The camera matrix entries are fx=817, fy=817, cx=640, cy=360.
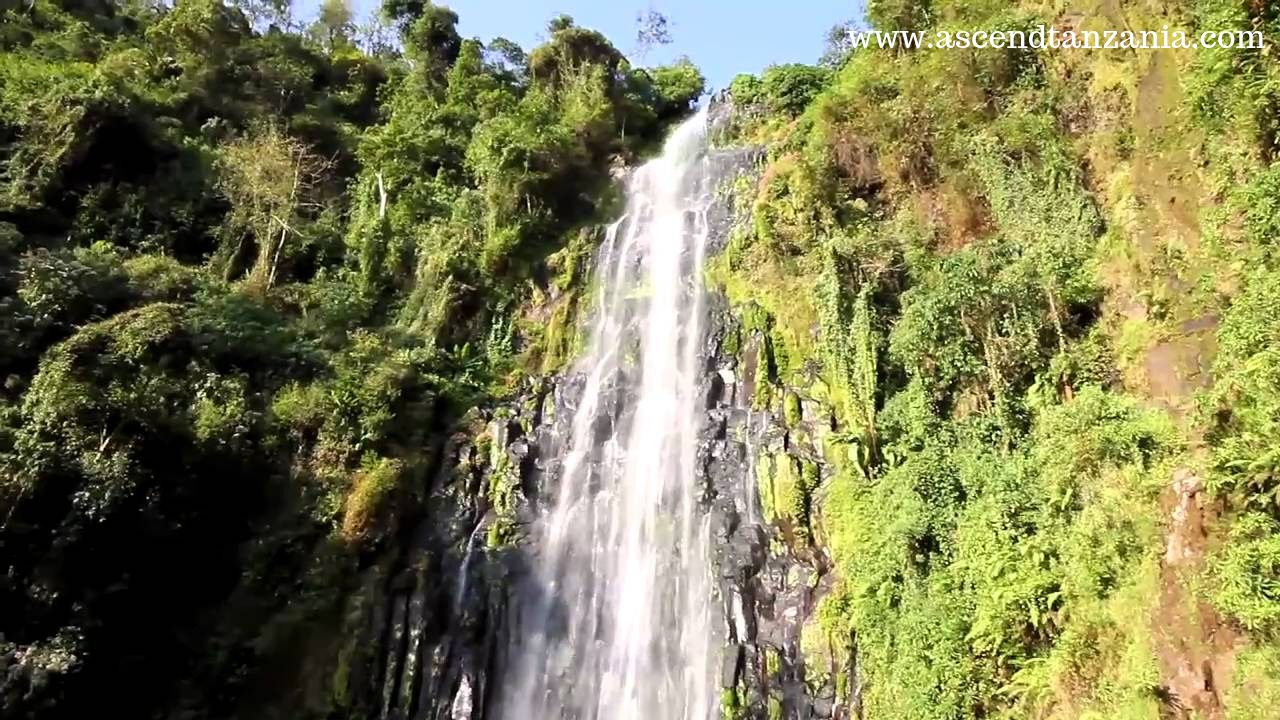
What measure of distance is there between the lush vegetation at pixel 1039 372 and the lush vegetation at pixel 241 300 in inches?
222

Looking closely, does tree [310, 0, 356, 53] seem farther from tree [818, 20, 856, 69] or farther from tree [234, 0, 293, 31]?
tree [818, 20, 856, 69]

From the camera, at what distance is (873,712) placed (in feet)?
27.4

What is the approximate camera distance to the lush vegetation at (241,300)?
9.60 m

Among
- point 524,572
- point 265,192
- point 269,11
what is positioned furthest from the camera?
point 269,11

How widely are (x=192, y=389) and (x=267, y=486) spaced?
174 cm

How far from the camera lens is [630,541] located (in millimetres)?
11383

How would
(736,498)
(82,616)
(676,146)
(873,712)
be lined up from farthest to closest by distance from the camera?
1. (676,146)
2. (736,498)
3. (82,616)
4. (873,712)

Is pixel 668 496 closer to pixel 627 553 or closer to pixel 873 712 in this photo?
pixel 627 553

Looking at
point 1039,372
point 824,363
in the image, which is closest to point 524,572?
point 824,363

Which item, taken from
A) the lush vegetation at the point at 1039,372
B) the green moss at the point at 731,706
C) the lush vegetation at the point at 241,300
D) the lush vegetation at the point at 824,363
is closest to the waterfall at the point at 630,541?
the green moss at the point at 731,706

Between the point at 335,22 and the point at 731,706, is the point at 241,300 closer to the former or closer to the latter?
the point at 731,706

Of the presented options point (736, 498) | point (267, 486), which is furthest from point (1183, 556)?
point (267, 486)

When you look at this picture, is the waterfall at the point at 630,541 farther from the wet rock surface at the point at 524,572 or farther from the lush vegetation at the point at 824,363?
the lush vegetation at the point at 824,363

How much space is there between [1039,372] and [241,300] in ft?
39.2
